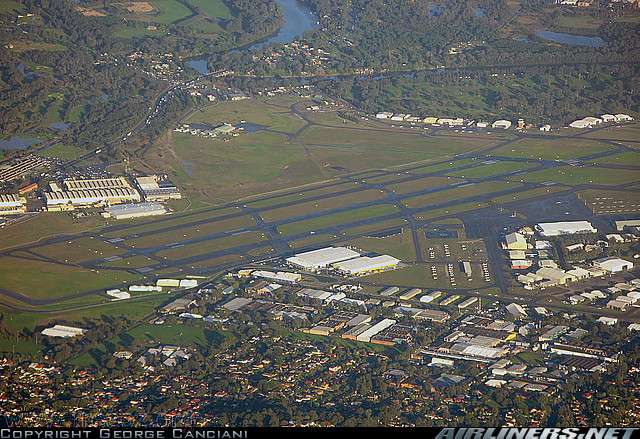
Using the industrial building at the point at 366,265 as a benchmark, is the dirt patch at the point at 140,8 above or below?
above

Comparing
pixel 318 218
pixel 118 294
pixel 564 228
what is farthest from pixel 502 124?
pixel 118 294

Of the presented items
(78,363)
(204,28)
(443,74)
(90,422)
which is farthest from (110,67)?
(90,422)

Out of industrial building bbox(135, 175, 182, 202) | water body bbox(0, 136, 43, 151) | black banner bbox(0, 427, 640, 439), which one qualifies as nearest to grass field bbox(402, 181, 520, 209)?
industrial building bbox(135, 175, 182, 202)

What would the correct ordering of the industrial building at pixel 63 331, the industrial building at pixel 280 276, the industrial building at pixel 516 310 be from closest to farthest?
1. the industrial building at pixel 63 331
2. the industrial building at pixel 516 310
3. the industrial building at pixel 280 276

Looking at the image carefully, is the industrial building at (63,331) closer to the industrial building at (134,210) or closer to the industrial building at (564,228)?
the industrial building at (134,210)

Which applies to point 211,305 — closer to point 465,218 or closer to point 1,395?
point 1,395

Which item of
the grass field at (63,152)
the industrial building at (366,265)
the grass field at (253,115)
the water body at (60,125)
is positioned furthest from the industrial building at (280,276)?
the water body at (60,125)

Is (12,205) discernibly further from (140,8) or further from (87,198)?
(140,8)

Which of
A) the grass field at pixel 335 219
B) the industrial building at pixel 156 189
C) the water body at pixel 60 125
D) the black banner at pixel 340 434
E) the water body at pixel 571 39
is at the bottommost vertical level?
the water body at pixel 60 125

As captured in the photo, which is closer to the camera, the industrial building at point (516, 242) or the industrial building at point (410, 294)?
Answer: the industrial building at point (410, 294)
